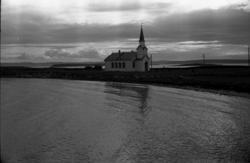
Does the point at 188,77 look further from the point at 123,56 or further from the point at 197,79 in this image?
the point at 123,56

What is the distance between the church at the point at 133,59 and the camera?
3408 inches

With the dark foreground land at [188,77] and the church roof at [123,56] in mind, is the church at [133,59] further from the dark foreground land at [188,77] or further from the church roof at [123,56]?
the dark foreground land at [188,77]

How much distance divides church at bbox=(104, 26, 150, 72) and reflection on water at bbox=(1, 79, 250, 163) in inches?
2082

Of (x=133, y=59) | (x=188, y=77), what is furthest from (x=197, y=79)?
(x=133, y=59)

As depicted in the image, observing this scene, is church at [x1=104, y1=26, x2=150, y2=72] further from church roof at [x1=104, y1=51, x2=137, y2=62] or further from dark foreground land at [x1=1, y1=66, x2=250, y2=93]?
dark foreground land at [x1=1, y1=66, x2=250, y2=93]

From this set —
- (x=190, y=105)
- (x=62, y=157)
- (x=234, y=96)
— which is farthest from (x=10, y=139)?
(x=234, y=96)

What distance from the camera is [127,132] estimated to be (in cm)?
2128

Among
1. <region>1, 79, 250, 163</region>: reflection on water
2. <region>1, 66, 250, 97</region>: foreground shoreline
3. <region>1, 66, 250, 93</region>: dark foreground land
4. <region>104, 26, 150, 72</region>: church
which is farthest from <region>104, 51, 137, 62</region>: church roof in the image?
<region>1, 79, 250, 163</region>: reflection on water

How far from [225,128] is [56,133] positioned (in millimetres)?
11700

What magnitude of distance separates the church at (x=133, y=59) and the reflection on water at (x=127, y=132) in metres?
52.9

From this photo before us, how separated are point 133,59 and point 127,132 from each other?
66.2m

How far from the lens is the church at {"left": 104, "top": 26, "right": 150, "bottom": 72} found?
86562 mm

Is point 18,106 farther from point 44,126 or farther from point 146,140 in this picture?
point 146,140

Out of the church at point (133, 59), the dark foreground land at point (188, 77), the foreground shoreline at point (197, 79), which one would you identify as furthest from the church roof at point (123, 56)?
the foreground shoreline at point (197, 79)
